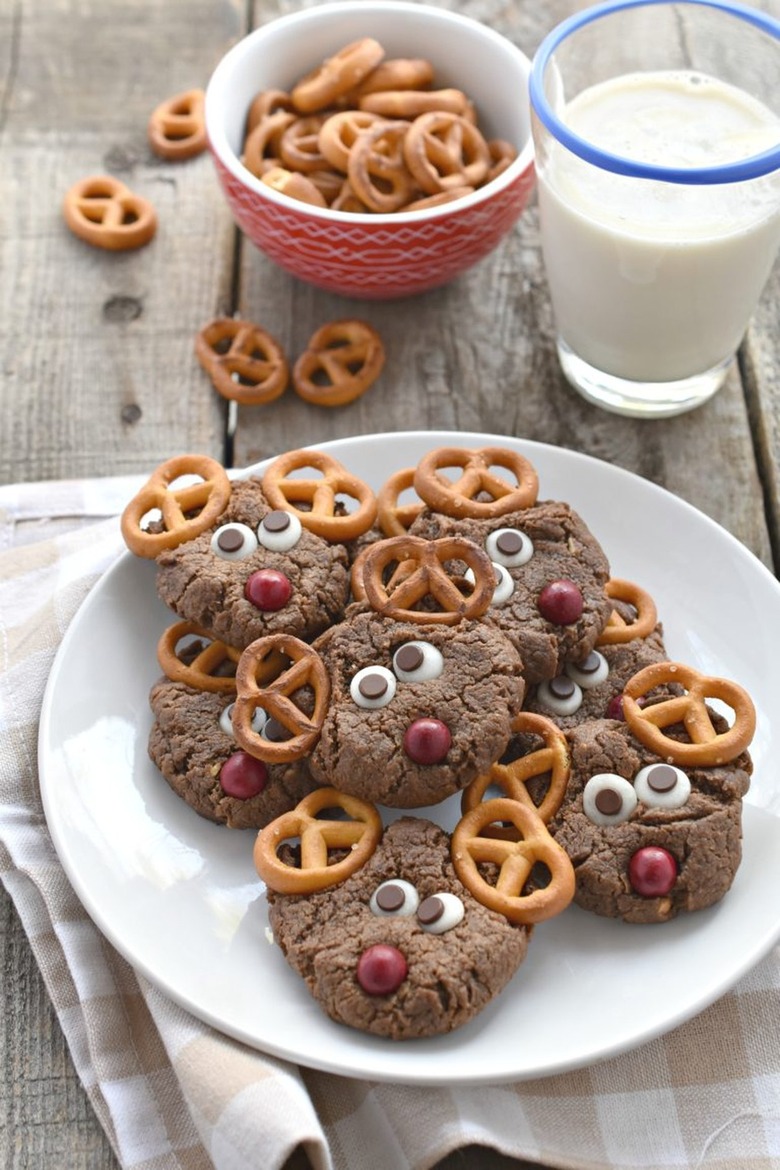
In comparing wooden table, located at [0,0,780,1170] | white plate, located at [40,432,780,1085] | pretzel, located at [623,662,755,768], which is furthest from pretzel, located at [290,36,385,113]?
pretzel, located at [623,662,755,768]

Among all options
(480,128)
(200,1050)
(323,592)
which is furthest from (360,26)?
(200,1050)

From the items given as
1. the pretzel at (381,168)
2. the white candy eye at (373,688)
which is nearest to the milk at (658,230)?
the pretzel at (381,168)

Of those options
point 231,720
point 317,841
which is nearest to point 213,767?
point 231,720

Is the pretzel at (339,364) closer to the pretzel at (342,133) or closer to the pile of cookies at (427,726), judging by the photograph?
the pretzel at (342,133)

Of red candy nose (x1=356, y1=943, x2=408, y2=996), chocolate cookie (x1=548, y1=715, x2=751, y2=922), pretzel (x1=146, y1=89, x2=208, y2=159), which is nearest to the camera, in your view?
red candy nose (x1=356, y1=943, x2=408, y2=996)

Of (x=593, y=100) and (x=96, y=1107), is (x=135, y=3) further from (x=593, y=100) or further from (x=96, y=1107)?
(x=96, y=1107)

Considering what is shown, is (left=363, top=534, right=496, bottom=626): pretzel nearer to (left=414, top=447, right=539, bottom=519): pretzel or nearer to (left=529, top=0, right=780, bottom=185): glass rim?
(left=414, top=447, right=539, bottom=519): pretzel
